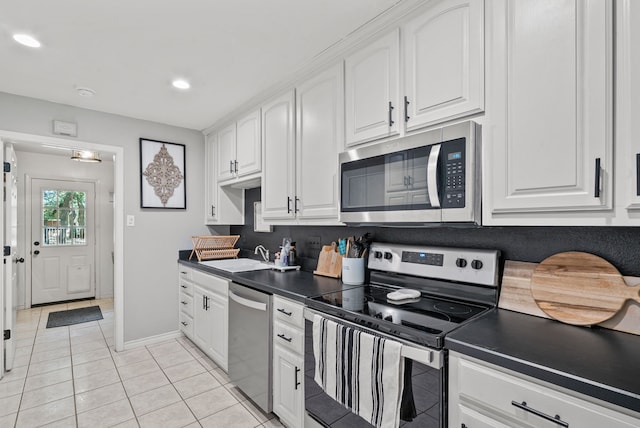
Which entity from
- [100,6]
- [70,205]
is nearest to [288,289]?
[100,6]

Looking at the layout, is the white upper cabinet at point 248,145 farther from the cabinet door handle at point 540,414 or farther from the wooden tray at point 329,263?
the cabinet door handle at point 540,414

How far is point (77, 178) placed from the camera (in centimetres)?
505

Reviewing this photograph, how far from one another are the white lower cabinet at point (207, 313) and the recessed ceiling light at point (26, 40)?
6.19 feet

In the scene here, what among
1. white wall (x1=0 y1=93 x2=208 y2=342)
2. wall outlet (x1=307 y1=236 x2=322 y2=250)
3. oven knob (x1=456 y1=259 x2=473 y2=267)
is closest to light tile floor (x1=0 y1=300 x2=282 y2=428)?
white wall (x1=0 y1=93 x2=208 y2=342)

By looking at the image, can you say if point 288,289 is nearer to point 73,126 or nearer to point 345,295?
point 345,295

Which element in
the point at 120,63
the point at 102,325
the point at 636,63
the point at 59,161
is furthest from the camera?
the point at 59,161

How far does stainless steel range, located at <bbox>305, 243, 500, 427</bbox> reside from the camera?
1.15 m

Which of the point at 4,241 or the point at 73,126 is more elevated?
the point at 73,126

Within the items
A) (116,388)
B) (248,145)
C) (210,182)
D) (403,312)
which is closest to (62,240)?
(210,182)

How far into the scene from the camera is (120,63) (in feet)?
7.03

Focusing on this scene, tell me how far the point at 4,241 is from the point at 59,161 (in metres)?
2.86

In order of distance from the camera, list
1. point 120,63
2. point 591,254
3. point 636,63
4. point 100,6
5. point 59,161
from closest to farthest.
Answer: point 636,63, point 591,254, point 100,6, point 120,63, point 59,161

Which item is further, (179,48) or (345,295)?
(179,48)

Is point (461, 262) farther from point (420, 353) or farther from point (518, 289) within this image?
point (420, 353)
